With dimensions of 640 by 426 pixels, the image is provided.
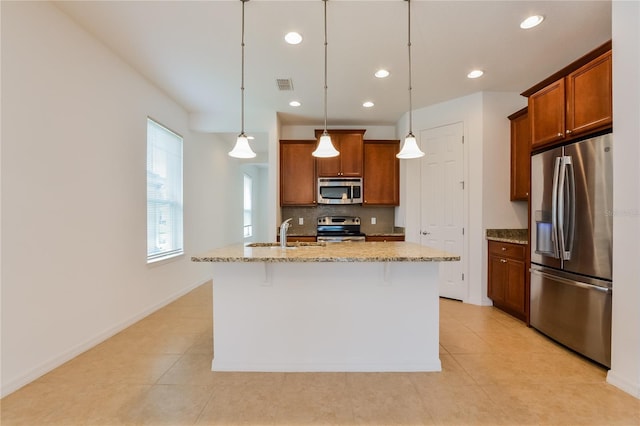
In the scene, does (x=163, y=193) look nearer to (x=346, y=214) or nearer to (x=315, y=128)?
(x=315, y=128)

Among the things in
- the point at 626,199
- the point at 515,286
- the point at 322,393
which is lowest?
the point at 322,393

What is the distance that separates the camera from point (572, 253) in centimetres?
245

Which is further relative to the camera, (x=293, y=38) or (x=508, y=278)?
(x=508, y=278)

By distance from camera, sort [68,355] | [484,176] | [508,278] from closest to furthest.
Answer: [68,355], [508,278], [484,176]

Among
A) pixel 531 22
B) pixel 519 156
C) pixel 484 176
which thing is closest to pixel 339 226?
pixel 484 176

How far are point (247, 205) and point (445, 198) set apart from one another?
5.74m

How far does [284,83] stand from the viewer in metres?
3.51

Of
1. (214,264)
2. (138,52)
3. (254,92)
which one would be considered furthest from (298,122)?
(214,264)

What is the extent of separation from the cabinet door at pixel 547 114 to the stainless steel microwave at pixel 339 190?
2401 millimetres

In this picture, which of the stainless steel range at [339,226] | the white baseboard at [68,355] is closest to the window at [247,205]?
the stainless steel range at [339,226]

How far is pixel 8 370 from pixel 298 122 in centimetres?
429

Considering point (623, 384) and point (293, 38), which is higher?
point (293, 38)

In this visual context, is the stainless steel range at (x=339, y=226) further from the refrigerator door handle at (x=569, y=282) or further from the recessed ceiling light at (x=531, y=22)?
the recessed ceiling light at (x=531, y=22)

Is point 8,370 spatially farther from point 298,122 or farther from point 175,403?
point 298,122
